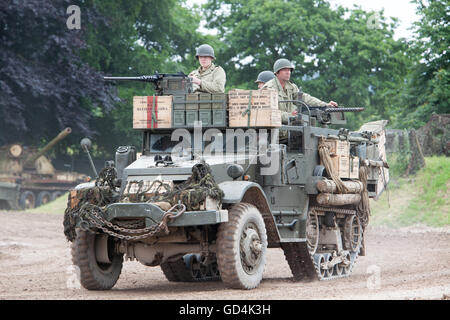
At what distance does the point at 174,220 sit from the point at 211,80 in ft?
12.3

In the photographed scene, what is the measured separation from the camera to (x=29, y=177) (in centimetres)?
3441

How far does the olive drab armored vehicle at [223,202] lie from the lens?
1084 centimetres

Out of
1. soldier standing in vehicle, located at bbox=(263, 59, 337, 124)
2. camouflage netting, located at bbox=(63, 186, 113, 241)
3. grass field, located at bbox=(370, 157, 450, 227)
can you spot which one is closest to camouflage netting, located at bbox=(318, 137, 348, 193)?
soldier standing in vehicle, located at bbox=(263, 59, 337, 124)

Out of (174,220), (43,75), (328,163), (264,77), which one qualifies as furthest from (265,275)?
(43,75)

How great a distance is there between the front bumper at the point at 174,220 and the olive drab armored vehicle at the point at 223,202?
1cm

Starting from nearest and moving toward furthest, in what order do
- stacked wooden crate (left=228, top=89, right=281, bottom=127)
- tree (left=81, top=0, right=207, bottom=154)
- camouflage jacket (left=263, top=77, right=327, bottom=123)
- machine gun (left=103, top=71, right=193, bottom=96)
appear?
stacked wooden crate (left=228, top=89, right=281, bottom=127), machine gun (left=103, top=71, right=193, bottom=96), camouflage jacket (left=263, top=77, right=327, bottom=123), tree (left=81, top=0, right=207, bottom=154)

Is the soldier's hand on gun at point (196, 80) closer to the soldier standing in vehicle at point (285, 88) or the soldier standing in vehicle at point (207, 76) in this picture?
the soldier standing in vehicle at point (207, 76)

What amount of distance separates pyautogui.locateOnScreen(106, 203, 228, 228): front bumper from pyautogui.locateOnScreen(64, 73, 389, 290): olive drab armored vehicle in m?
0.01

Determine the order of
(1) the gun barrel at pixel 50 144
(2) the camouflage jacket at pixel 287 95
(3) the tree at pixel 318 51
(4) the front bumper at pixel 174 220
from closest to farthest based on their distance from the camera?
(4) the front bumper at pixel 174 220 < (2) the camouflage jacket at pixel 287 95 < (1) the gun barrel at pixel 50 144 < (3) the tree at pixel 318 51

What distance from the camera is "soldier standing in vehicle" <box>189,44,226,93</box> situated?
533 inches

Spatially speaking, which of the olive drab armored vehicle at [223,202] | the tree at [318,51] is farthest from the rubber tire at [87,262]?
the tree at [318,51]

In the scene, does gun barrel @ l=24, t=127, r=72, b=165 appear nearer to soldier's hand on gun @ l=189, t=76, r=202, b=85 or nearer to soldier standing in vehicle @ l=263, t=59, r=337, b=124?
soldier standing in vehicle @ l=263, t=59, r=337, b=124

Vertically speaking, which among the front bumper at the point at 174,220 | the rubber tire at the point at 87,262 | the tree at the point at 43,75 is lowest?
the rubber tire at the point at 87,262
